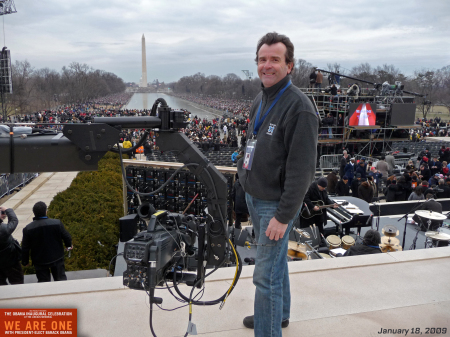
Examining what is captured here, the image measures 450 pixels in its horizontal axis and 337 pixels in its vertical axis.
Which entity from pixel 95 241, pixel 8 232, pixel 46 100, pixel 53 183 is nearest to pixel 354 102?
pixel 53 183

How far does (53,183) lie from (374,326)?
57.7ft

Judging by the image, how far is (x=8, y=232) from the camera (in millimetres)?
5082

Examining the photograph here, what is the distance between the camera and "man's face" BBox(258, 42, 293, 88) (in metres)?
2.21

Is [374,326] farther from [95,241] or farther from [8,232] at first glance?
[95,241]

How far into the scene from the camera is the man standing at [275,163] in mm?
2086

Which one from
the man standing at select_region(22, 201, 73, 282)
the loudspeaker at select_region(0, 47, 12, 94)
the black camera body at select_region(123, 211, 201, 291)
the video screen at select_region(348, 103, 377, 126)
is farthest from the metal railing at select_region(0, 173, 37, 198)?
the video screen at select_region(348, 103, 377, 126)

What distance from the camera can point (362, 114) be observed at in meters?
24.8

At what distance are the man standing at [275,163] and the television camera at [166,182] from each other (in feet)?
0.90

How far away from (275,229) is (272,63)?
1029 millimetres

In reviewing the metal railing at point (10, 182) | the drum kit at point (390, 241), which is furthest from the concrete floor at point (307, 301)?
the metal railing at point (10, 182)

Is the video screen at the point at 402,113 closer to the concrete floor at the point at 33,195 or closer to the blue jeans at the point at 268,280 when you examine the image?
the concrete floor at the point at 33,195

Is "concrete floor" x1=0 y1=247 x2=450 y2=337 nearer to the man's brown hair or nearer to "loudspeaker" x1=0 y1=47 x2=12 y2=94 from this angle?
the man's brown hair

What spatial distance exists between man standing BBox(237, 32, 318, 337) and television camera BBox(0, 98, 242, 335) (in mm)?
274

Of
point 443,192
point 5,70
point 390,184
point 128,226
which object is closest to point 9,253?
point 128,226
